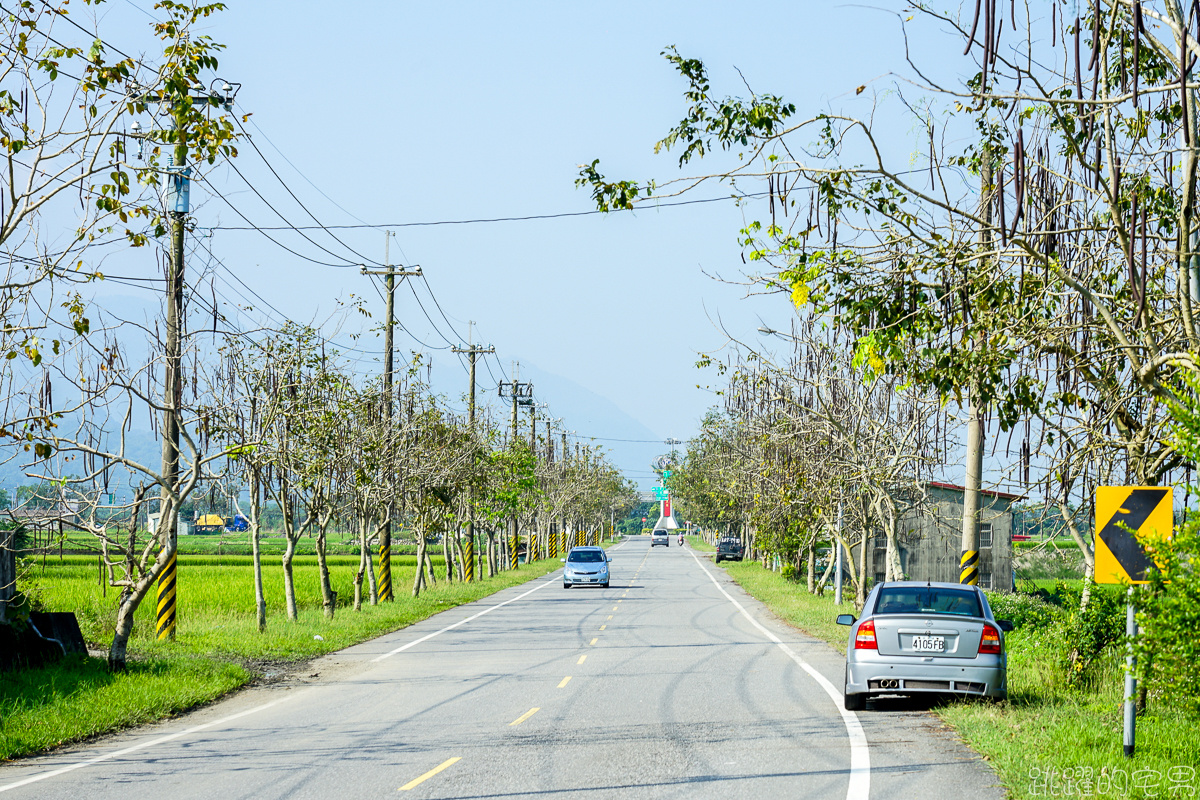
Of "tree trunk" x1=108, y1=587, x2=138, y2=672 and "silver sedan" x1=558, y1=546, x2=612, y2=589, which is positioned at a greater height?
"tree trunk" x1=108, y1=587, x2=138, y2=672

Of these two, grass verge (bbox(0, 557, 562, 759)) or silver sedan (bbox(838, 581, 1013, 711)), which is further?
silver sedan (bbox(838, 581, 1013, 711))

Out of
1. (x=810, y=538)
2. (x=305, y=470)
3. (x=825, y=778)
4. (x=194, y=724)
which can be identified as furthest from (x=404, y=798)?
(x=810, y=538)

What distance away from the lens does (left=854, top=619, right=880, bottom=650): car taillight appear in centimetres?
1391

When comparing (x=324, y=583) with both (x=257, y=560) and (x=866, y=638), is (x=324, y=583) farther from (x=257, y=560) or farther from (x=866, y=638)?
(x=866, y=638)

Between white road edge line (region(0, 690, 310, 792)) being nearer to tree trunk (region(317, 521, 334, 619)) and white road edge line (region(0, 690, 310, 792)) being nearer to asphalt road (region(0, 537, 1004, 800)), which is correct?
asphalt road (region(0, 537, 1004, 800))

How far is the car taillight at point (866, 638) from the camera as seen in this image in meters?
13.9

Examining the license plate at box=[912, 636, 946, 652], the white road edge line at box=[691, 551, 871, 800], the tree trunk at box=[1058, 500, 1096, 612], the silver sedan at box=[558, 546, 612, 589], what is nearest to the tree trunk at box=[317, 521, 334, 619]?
the white road edge line at box=[691, 551, 871, 800]

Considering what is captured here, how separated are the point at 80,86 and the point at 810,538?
113ft

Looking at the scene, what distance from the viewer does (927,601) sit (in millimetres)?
14344

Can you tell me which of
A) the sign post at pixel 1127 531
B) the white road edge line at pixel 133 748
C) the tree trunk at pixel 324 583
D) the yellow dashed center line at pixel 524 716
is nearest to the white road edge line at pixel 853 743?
the sign post at pixel 1127 531

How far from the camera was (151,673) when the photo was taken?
54.6 feet

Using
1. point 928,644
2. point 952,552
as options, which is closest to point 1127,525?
point 928,644

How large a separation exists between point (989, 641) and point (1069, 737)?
2.58 metres

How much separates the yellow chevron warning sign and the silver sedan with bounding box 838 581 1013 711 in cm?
352
